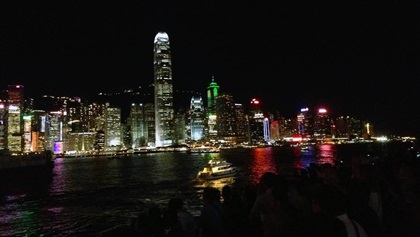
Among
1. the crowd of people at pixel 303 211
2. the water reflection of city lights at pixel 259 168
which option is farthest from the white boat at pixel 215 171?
the crowd of people at pixel 303 211

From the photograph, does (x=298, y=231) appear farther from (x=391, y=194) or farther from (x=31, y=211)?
(x=31, y=211)

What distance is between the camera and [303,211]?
5191 millimetres

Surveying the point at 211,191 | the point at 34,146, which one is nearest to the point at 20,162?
the point at 211,191

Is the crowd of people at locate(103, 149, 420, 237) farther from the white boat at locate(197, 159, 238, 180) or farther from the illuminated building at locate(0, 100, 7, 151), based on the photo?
the illuminated building at locate(0, 100, 7, 151)

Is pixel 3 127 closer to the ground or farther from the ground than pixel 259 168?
farther from the ground

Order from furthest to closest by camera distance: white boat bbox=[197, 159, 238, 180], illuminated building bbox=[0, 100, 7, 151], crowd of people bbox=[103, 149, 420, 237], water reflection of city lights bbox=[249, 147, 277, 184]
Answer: illuminated building bbox=[0, 100, 7, 151]
water reflection of city lights bbox=[249, 147, 277, 184]
white boat bbox=[197, 159, 238, 180]
crowd of people bbox=[103, 149, 420, 237]

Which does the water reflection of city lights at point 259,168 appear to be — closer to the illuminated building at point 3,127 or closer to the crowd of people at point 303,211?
the crowd of people at point 303,211

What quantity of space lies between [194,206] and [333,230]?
79.6 ft

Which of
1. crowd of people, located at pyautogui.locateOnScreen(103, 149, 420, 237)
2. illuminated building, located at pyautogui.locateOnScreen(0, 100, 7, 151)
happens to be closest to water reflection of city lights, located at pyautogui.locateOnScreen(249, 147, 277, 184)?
crowd of people, located at pyautogui.locateOnScreen(103, 149, 420, 237)

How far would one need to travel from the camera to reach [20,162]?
74375 millimetres

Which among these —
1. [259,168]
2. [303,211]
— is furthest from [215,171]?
[303,211]

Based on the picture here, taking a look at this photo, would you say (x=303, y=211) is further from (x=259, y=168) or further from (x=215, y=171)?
(x=259, y=168)

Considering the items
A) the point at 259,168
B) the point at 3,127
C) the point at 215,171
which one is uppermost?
the point at 3,127

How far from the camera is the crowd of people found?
3.56 metres
